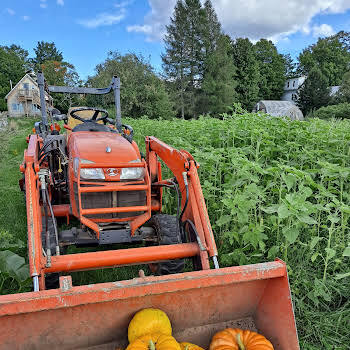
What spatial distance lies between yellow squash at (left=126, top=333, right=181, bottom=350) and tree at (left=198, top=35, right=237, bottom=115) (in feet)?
130

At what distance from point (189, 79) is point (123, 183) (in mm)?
41123

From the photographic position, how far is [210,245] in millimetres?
2828

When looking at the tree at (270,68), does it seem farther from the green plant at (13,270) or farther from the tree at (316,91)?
the green plant at (13,270)

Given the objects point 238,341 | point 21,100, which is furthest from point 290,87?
point 238,341

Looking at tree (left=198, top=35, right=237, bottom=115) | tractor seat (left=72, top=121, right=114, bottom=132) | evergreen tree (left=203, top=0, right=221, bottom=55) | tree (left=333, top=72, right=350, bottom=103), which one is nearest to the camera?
tractor seat (left=72, top=121, right=114, bottom=132)

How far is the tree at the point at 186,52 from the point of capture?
41.7 meters

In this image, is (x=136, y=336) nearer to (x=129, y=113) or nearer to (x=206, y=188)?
(x=206, y=188)

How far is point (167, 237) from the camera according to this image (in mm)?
3373

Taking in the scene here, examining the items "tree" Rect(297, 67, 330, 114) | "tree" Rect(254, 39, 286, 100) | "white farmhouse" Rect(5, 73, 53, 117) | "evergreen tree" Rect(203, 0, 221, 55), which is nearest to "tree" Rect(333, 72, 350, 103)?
"tree" Rect(297, 67, 330, 114)

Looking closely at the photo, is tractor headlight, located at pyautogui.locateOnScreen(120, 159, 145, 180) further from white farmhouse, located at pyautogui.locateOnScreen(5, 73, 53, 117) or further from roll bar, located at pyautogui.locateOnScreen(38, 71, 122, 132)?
white farmhouse, located at pyautogui.locateOnScreen(5, 73, 53, 117)

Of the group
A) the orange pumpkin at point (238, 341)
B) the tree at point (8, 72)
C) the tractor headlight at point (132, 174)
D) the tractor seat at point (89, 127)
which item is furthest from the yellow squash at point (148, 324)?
the tree at point (8, 72)

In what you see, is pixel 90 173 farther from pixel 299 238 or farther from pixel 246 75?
pixel 246 75

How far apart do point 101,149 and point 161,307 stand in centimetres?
174

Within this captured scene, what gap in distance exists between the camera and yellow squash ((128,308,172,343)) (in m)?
2.07
